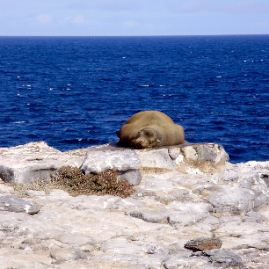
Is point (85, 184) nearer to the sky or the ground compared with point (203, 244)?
nearer to the sky

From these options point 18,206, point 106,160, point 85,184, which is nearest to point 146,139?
point 106,160

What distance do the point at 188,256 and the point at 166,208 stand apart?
8.49 ft

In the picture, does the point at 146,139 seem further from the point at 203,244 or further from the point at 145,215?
the point at 203,244

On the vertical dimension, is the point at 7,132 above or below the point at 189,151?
below

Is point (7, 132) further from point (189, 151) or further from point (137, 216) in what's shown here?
point (137, 216)

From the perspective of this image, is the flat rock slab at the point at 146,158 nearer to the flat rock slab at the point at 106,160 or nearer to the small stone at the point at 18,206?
the flat rock slab at the point at 106,160

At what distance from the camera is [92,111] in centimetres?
3988

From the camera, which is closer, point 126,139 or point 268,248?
point 268,248

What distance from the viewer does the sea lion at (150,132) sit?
42.7 ft

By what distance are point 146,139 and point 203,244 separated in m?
5.88

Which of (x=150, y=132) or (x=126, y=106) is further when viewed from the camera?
(x=126, y=106)

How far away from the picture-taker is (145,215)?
29.2ft

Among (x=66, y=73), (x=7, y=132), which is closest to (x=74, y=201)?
(x=7, y=132)

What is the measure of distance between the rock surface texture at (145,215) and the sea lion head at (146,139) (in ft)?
1.68
